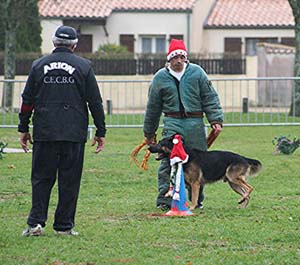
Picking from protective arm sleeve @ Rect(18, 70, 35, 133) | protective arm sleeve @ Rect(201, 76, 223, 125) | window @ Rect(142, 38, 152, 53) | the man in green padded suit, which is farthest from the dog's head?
window @ Rect(142, 38, 152, 53)

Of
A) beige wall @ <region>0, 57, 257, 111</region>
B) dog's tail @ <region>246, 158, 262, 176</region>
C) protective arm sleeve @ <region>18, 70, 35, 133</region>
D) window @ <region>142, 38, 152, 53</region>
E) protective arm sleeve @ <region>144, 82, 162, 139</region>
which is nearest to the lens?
protective arm sleeve @ <region>18, 70, 35, 133</region>

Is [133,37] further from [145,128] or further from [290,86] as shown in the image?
[145,128]

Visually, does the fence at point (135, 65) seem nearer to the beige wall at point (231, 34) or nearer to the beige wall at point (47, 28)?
the beige wall at point (47, 28)

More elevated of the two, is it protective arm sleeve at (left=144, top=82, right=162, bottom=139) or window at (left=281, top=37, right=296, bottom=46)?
window at (left=281, top=37, right=296, bottom=46)

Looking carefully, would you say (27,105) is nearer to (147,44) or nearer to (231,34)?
(147,44)

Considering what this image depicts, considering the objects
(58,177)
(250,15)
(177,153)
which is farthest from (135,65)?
(58,177)

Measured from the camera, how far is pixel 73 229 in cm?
1006

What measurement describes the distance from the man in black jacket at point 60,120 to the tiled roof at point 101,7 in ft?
112

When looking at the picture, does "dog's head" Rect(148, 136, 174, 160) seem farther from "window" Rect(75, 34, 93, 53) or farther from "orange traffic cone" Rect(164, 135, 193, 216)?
"window" Rect(75, 34, 93, 53)

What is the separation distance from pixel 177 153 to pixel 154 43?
33.6 m

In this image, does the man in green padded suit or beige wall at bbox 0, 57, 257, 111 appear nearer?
the man in green padded suit

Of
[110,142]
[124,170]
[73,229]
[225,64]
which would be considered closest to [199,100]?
[73,229]

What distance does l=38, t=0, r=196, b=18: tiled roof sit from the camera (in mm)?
44125

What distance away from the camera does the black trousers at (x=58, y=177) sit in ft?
31.8
